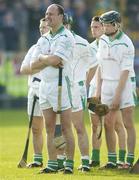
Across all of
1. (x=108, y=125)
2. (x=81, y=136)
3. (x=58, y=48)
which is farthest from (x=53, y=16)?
(x=108, y=125)

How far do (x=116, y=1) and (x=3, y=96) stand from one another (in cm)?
746

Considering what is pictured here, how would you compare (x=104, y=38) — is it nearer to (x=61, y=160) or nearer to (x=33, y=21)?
(x=61, y=160)

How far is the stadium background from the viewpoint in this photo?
28484mm

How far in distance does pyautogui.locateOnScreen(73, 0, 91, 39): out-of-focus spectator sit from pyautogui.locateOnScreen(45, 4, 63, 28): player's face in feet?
58.7

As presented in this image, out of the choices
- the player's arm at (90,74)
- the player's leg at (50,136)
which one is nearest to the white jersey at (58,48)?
the player's leg at (50,136)

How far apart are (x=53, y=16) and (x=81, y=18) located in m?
19.2

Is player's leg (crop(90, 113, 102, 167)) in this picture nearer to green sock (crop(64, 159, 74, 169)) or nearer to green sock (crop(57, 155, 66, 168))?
green sock (crop(57, 155, 66, 168))

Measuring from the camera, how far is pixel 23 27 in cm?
3152

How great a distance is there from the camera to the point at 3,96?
93.7ft

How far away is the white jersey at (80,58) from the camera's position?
13.8m

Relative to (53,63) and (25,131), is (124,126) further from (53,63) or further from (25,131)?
(25,131)

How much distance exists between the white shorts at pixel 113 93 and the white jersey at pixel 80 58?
0.35 metres

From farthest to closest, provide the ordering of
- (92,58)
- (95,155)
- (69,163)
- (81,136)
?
1. (95,155)
2. (92,58)
3. (81,136)
4. (69,163)

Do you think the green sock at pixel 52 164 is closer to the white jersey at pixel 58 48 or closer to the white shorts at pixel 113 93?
the white jersey at pixel 58 48
